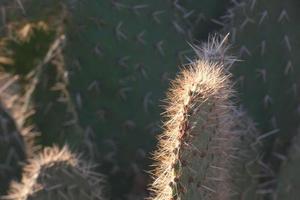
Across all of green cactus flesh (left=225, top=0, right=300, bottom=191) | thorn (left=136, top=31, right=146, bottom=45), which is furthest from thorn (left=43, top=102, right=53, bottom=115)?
green cactus flesh (left=225, top=0, right=300, bottom=191)

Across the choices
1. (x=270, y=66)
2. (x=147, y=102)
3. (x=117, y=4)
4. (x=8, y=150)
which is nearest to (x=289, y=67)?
(x=270, y=66)

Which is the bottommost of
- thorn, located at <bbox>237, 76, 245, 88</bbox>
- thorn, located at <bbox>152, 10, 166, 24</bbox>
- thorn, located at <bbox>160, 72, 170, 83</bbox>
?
thorn, located at <bbox>237, 76, 245, 88</bbox>

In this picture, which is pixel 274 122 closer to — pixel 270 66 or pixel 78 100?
pixel 270 66

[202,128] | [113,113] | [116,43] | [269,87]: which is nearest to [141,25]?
[116,43]

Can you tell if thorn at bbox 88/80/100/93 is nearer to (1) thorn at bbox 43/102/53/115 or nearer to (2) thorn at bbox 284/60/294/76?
(1) thorn at bbox 43/102/53/115

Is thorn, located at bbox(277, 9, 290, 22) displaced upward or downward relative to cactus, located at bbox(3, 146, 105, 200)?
upward
